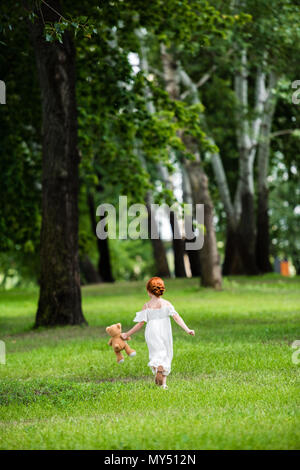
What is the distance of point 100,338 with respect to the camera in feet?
48.2

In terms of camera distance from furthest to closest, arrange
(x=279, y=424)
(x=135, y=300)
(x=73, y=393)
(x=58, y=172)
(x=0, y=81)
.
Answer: (x=135, y=300)
(x=0, y=81)
(x=58, y=172)
(x=73, y=393)
(x=279, y=424)

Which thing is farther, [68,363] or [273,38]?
[273,38]

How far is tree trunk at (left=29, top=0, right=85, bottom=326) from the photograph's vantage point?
54.3ft

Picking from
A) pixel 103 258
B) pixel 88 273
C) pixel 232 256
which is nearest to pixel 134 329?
pixel 232 256

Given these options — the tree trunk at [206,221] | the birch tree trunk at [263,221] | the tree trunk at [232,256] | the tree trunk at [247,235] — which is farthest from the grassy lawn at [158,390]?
the birch tree trunk at [263,221]

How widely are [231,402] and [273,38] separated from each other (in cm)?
1489

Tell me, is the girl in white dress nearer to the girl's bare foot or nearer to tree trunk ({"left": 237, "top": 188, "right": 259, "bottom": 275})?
the girl's bare foot

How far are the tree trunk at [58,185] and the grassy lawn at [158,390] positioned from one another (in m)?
0.72

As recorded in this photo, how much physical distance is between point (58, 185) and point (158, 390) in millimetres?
8731

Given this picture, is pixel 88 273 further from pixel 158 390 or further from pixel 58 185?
pixel 158 390

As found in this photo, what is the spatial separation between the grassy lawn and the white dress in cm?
36

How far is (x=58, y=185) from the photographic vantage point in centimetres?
1672

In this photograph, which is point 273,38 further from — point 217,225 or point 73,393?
point 217,225

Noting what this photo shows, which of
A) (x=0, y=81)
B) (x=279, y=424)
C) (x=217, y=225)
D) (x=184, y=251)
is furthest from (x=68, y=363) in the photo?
(x=217, y=225)
